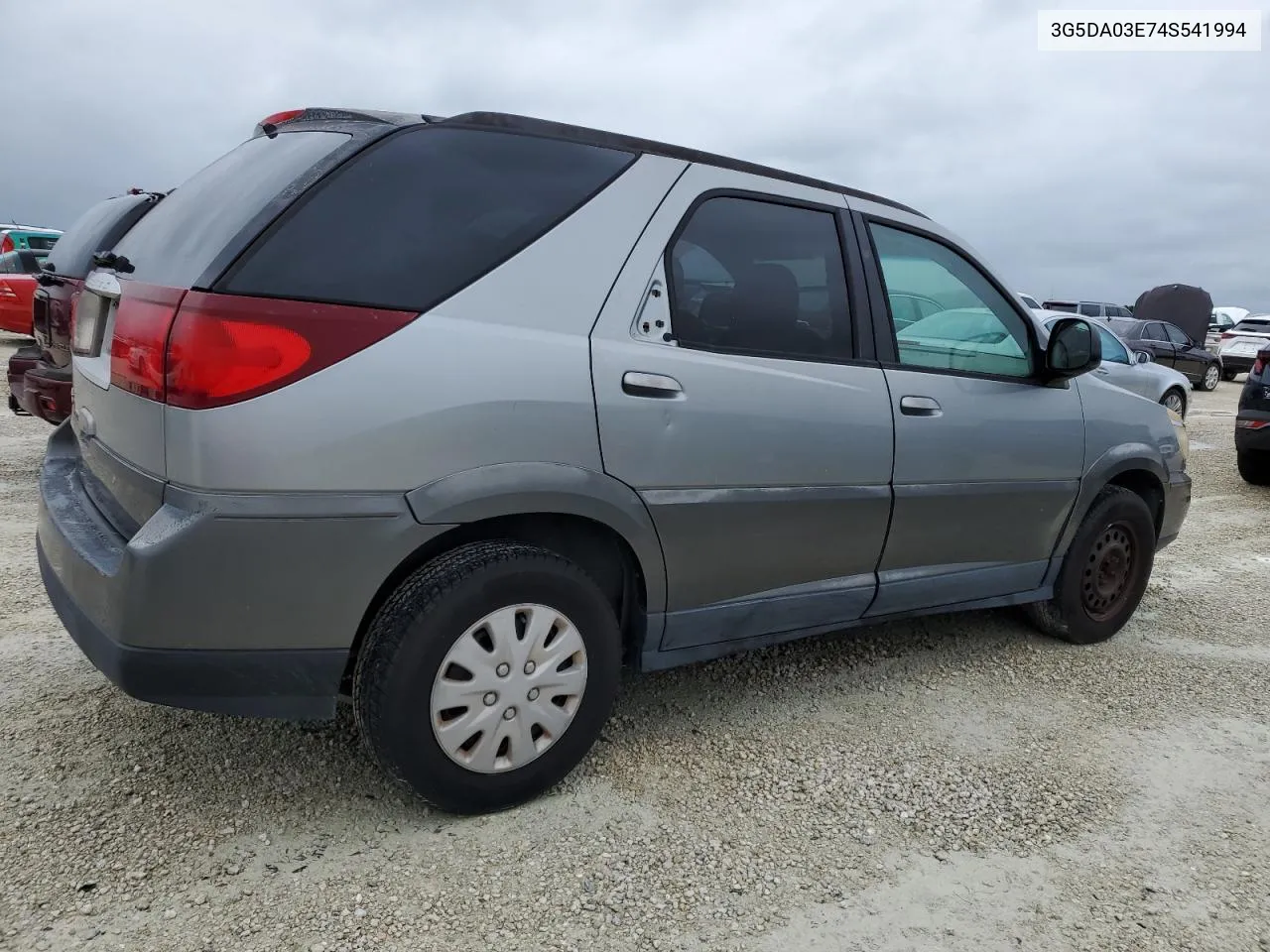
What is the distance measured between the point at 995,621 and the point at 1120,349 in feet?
26.8

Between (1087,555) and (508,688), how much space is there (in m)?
2.71

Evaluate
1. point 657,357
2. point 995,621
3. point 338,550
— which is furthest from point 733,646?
point 995,621

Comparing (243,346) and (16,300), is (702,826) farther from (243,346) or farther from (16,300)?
(16,300)

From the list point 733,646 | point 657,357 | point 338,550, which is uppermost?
point 657,357

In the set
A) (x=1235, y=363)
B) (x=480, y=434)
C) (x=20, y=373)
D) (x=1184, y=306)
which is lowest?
(x=20, y=373)

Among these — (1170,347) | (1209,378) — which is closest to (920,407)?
(1170,347)

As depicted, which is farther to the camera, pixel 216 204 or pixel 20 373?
pixel 20 373

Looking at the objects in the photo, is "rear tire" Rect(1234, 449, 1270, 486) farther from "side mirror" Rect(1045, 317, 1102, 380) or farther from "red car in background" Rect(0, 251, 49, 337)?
"red car in background" Rect(0, 251, 49, 337)

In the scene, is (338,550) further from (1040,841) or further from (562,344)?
(1040,841)

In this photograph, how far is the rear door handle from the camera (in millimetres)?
2508

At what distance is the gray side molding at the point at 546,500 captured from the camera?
224 cm

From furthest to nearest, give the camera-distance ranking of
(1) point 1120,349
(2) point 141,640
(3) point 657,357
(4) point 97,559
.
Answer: (1) point 1120,349
(3) point 657,357
(4) point 97,559
(2) point 141,640

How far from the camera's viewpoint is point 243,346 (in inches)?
80.7

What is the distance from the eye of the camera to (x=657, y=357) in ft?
8.45
